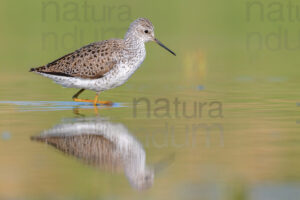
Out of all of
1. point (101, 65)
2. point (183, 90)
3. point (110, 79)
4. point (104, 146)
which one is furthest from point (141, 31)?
point (104, 146)

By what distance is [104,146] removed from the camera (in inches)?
391

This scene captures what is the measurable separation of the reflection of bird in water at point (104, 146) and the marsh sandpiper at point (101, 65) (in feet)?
8.67

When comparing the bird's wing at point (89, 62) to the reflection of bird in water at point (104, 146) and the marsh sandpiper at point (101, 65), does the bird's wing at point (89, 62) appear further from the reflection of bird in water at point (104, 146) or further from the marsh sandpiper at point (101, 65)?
the reflection of bird in water at point (104, 146)

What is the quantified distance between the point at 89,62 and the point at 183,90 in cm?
304

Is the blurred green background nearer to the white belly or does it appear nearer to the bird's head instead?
the white belly

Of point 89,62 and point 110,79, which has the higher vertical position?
point 89,62

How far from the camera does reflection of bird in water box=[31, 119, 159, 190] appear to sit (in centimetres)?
856

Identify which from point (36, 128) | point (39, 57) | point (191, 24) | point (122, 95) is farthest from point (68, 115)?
point (191, 24)

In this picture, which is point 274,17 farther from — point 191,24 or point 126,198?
point 126,198

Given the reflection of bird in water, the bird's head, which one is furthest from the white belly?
the reflection of bird in water

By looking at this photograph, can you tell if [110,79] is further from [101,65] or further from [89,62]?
[89,62]

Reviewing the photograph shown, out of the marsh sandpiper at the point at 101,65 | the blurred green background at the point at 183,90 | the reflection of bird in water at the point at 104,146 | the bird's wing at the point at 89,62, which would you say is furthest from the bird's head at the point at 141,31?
the reflection of bird in water at the point at 104,146

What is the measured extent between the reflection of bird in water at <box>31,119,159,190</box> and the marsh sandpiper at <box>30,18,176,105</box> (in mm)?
2641

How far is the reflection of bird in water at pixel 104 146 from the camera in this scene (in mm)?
8560
